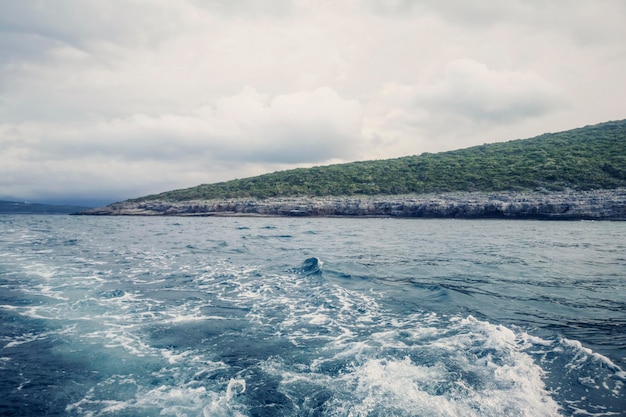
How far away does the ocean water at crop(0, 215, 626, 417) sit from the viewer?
5.95m

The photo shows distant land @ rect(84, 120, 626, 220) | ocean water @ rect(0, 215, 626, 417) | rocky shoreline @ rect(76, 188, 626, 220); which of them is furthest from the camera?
distant land @ rect(84, 120, 626, 220)

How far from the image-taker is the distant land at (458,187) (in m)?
52.8

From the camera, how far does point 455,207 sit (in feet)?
185

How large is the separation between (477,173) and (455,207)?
80.1ft

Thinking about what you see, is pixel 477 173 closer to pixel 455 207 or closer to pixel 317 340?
pixel 455 207

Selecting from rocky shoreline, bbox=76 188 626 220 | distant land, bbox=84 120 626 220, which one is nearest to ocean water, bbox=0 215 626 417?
rocky shoreline, bbox=76 188 626 220

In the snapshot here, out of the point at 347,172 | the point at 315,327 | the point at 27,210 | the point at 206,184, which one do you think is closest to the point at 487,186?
the point at 347,172

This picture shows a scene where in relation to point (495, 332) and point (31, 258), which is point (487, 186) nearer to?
point (495, 332)

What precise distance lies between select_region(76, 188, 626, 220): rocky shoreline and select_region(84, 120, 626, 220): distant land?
14 cm

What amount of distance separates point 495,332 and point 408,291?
4.30 m

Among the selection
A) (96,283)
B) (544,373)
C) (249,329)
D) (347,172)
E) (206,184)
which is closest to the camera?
(544,373)

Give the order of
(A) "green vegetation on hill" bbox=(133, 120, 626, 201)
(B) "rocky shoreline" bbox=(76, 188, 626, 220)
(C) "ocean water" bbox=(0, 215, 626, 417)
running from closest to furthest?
(C) "ocean water" bbox=(0, 215, 626, 417), (B) "rocky shoreline" bbox=(76, 188, 626, 220), (A) "green vegetation on hill" bbox=(133, 120, 626, 201)

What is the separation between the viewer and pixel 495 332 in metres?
8.74

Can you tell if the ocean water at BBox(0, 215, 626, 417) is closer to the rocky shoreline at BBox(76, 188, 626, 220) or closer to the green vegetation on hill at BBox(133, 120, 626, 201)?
the rocky shoreline at BBox(76, 188, 626, 220)
